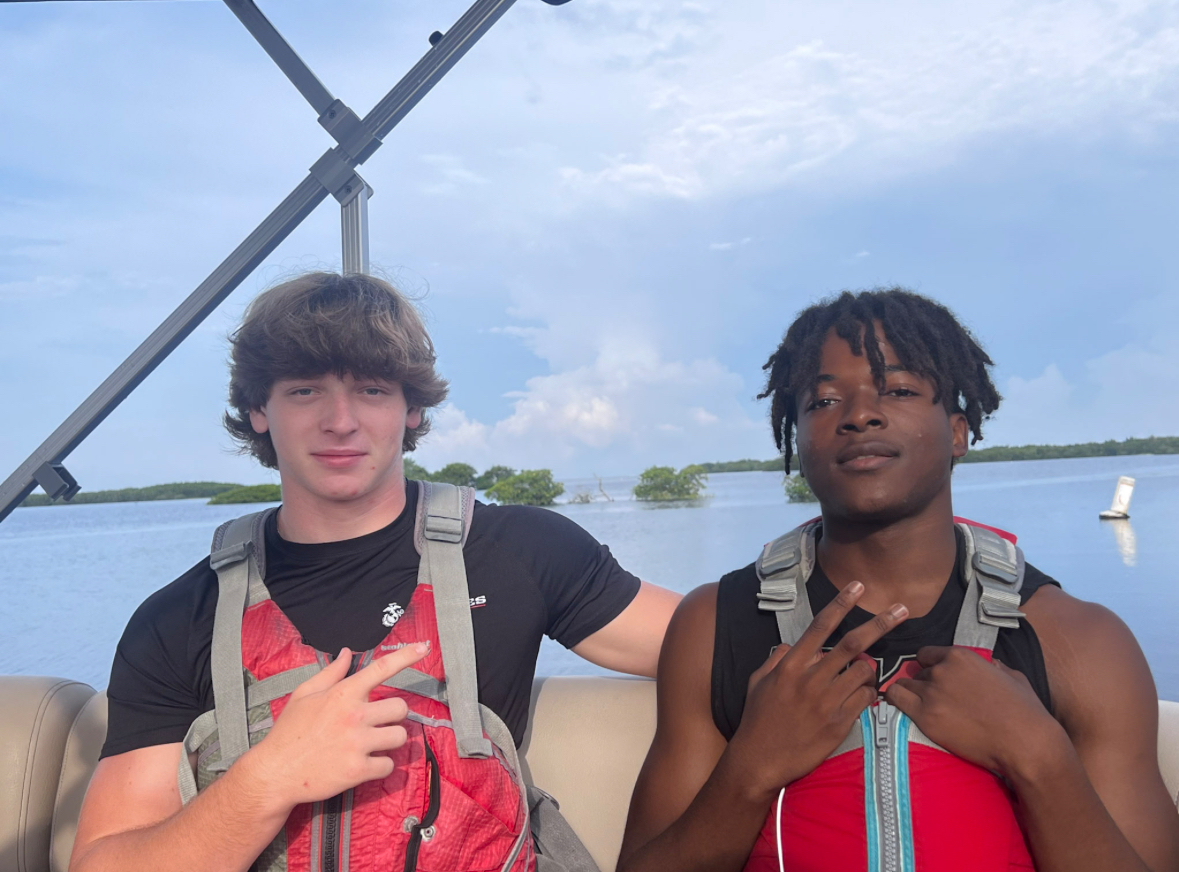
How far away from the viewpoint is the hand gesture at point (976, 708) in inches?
39.0

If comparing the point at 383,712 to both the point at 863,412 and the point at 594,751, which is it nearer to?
the point at 594,751

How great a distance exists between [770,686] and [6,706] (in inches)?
71.1

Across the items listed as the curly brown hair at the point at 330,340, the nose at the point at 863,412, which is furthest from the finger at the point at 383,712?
the nose at the point at 863,412

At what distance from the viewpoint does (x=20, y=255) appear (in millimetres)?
2895

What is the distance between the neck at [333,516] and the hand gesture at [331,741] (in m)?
0.45

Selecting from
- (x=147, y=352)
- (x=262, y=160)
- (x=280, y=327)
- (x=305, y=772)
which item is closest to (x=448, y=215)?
(x=262, y=160)

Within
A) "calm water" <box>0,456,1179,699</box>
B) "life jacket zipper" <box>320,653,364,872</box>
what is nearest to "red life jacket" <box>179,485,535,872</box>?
"life jacket zipper" <box>320,653,364,872</box>

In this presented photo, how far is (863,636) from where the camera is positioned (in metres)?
1.05

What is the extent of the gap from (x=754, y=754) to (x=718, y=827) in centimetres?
12

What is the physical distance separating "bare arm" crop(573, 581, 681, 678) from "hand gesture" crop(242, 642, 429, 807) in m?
0.53

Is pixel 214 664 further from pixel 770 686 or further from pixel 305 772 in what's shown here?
pixel 770 686

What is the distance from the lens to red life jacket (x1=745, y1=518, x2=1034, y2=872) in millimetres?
1035

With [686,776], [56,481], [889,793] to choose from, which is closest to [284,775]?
[686,776]

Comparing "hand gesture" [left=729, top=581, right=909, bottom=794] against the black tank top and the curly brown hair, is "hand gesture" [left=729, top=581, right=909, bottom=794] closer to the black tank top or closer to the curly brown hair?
the black tank top
